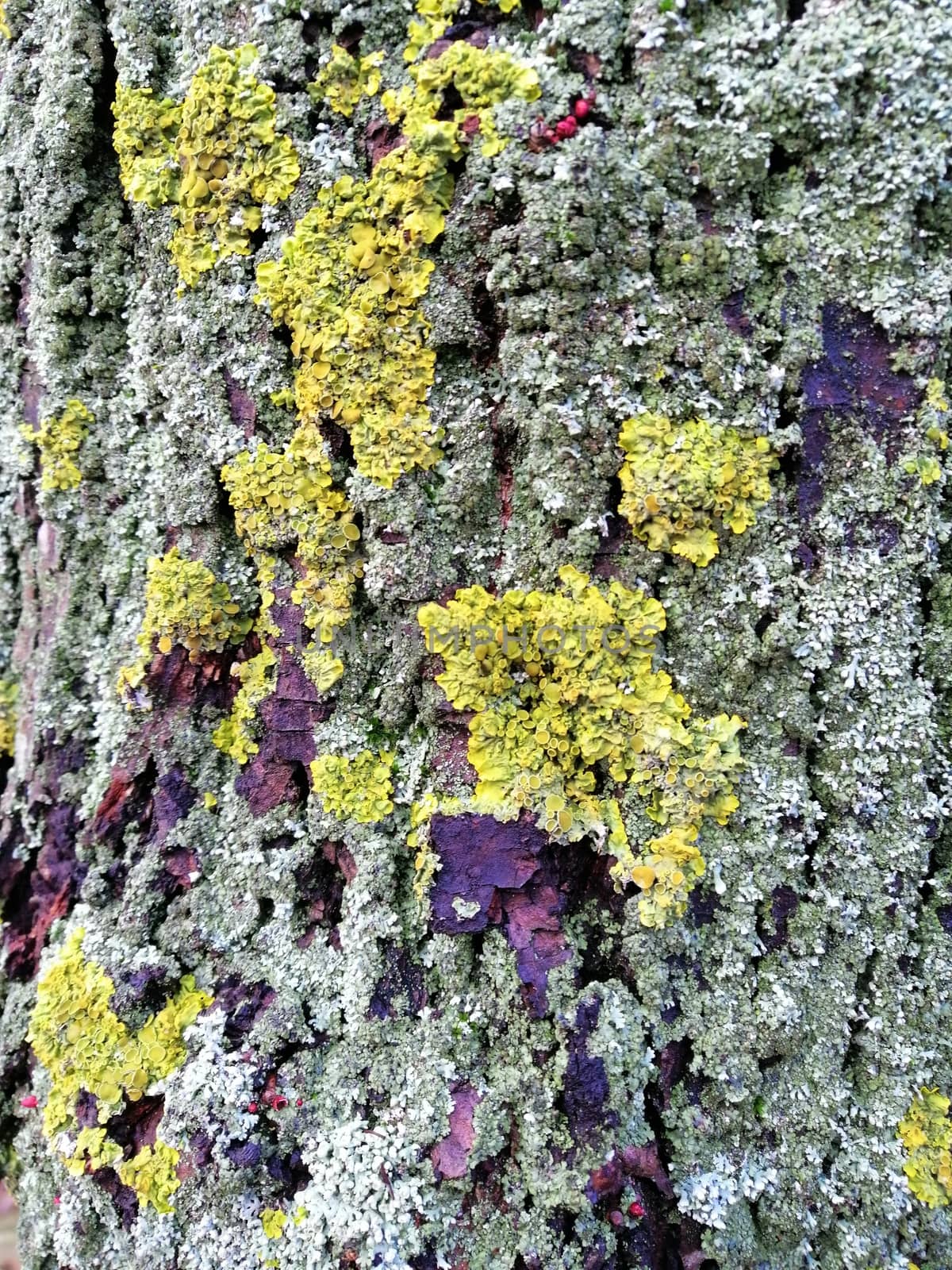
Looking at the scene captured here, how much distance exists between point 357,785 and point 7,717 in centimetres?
118

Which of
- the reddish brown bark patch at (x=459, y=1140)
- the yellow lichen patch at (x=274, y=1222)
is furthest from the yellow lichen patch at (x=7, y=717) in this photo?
the reddish brown bark patch at (x=459, y=1140)

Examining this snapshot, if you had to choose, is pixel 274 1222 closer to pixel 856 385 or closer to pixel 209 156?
pixel 856 385

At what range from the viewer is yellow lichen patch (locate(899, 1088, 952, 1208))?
4.70ft

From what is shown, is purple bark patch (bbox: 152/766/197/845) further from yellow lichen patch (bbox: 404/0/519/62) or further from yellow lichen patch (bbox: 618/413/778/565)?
yellow lichen patch (bbox: 404/0/519/62)

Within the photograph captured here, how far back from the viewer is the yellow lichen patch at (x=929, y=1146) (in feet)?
4.70

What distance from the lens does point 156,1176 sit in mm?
1521

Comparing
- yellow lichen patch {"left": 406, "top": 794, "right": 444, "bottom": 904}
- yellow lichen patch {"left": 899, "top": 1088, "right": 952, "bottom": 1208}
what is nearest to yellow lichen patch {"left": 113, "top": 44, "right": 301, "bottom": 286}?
yellow lichen patch {"left": 406, "top": 794, "right": 444, "bottom": 904}

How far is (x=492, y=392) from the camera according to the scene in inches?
58.4

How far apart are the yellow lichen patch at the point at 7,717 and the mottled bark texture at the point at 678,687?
0.88 m

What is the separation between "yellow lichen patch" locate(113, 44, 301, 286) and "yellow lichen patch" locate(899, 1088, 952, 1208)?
1.98 metres

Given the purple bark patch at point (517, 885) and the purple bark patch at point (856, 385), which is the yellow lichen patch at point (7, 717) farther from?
the purple bark patch at point (856, 385)

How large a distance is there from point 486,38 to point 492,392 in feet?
1.93

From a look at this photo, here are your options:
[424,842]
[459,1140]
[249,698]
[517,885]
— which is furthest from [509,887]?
[249,698]

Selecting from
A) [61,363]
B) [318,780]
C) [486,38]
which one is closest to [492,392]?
[486,38]
